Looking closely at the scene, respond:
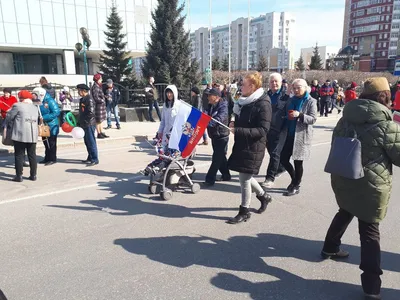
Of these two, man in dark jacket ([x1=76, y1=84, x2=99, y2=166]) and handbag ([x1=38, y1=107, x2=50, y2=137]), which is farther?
man in dark jacket ([x1=76, y1=84, x2=99, y2=166])

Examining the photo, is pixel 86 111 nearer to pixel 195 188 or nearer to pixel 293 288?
pixel 195 188

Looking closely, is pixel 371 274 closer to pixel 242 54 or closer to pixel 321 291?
pixel 321 291

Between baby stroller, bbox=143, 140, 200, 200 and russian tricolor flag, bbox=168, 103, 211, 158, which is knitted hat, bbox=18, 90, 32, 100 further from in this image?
russian tricolor flag, bbox=168, 103, 211, 158

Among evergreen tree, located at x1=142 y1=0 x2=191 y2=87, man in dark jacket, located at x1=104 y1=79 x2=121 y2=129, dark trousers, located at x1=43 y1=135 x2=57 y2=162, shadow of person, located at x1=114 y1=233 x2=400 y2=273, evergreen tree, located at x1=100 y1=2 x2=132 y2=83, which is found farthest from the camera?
evergreen tree, located at x1=100 y1=2 x2=132 y2=83

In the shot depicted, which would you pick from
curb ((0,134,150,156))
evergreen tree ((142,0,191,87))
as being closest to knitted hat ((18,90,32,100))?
curb ((0,134,150,156))

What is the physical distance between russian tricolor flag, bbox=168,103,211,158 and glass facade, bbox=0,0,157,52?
3290 centimetres

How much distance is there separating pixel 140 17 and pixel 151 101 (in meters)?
27.8

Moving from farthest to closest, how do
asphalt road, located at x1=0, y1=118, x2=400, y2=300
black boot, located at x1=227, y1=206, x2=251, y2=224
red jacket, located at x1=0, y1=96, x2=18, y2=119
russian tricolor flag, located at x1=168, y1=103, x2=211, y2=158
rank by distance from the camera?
red jacket, located at x1=0, y1=96, x2=18, y2=119
russian tricolor flag, located at x1=168, y1=103, x2=211, y2=158
black boot, located at x1=227, y1=206, x2=251, y2=224
asphalt road, located at x1=0, y1=118, x2=400, y2=300

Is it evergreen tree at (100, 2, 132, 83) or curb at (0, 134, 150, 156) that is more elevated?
evergreen tree at (100, 2, 132, 83)

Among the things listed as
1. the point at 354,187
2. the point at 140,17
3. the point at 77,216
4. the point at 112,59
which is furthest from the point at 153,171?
the point at 140,17

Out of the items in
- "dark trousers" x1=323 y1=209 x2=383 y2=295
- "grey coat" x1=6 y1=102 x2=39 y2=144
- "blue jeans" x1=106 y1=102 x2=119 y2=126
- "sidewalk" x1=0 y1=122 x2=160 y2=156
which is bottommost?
"sidewalk" x1=0 y1=122 x2=160 y2=156

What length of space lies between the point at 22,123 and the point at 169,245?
163 inches

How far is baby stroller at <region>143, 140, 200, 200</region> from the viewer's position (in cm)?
540

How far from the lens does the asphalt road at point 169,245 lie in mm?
3021
